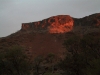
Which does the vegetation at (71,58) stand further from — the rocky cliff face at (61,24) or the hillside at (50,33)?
the rocky cliff face at (61,24)

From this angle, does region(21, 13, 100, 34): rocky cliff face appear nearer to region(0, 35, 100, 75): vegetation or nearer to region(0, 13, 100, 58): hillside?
region(0, 13, 100, 58): hillside

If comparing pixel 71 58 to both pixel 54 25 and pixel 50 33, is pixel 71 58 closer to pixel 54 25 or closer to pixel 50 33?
pixel 50 33

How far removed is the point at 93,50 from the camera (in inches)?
1428

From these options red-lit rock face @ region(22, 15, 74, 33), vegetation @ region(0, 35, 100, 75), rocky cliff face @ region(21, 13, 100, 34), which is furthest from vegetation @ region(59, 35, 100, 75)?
red-lit rock face @ region(22, 15, 74, 33)

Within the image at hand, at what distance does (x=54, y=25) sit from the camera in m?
145

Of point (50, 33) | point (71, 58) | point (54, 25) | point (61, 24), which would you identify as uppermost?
point (61, 24)

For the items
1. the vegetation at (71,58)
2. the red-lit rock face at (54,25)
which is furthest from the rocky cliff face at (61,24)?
the vegetation at (71,58)

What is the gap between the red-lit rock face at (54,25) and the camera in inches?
5682

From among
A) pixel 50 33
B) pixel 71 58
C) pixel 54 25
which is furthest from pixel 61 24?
pixel 71 58

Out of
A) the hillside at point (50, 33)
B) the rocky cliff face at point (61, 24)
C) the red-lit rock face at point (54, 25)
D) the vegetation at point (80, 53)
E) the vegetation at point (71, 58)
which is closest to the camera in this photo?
the vegetation at point (80, 53)

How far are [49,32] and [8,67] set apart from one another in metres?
96.6

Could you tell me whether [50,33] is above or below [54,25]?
below

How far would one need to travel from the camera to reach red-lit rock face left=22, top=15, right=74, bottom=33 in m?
144

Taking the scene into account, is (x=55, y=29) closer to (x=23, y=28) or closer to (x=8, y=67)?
(x=23, y=28)
